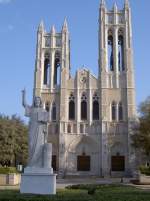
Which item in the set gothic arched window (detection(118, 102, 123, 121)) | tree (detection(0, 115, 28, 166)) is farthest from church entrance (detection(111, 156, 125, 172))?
tree (detection(0, 115, 28, 166))

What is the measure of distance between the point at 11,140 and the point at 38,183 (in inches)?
1213

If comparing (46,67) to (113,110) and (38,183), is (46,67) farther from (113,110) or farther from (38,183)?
(38,183)

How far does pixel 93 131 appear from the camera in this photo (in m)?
48.9

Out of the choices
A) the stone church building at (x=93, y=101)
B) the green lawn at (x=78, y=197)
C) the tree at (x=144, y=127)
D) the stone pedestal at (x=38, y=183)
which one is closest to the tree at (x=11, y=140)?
the stone church building at (x=93, y=101)

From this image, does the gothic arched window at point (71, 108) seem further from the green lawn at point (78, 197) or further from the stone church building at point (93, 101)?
the green lawn at point (78, 197)

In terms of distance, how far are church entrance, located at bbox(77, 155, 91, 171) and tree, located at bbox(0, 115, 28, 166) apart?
7742 millimetres

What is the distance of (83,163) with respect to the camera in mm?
48656

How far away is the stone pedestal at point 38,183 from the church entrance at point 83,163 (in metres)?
35.6

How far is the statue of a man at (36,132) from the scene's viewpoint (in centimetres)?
1370

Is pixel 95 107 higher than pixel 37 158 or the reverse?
higher

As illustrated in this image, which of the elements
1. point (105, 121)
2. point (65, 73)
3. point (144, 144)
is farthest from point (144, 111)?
point (65, 73)

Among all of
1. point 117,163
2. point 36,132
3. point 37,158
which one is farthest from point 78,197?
point 117,163

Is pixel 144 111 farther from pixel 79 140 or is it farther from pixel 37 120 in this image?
pixel 37 120

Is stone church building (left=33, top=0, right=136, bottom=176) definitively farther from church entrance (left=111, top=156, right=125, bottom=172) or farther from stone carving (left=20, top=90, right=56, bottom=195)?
stone carving (left=20, top=90, right=56, bottom=195)
